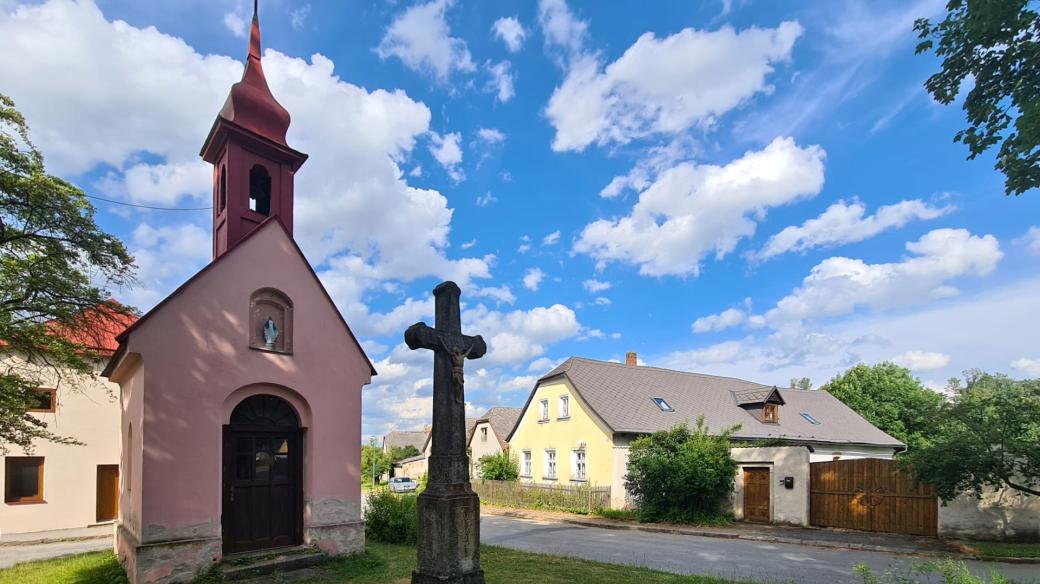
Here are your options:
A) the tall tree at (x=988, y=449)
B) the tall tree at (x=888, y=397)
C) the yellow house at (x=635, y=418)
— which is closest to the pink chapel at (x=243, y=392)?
the tall tree at (x=988, y=449)

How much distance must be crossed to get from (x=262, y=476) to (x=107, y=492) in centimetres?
1313

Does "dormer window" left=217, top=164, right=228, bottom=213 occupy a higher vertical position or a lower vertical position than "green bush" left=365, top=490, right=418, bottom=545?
higher

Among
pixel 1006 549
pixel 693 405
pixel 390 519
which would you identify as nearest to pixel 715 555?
pixel 1006 549

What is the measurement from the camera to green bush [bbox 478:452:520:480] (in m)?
31.1

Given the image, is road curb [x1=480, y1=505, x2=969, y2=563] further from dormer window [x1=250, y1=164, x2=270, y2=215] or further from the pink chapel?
dormer window [x1=250, y1=164, x2=270, y2=215]

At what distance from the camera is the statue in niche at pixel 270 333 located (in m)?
11.3

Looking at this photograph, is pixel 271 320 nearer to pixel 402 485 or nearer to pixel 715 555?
pixel 715 555

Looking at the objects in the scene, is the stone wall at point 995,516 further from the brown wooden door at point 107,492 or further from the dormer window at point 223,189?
the brown wooden door at point 107,492

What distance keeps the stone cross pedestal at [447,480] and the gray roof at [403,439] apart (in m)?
69.1

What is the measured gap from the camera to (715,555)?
13742 mm

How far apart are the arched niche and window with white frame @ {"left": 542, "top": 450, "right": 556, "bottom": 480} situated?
19.2 meters

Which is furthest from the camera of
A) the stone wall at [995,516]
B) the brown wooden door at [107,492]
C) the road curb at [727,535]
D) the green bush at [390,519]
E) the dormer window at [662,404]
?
the dormer window at [662,404]

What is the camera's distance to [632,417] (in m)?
25.4

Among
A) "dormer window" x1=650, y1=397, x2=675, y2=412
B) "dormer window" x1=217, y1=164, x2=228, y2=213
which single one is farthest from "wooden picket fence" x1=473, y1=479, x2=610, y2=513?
"dormer window" x1=217, y1=164, x2=228, y2=213
